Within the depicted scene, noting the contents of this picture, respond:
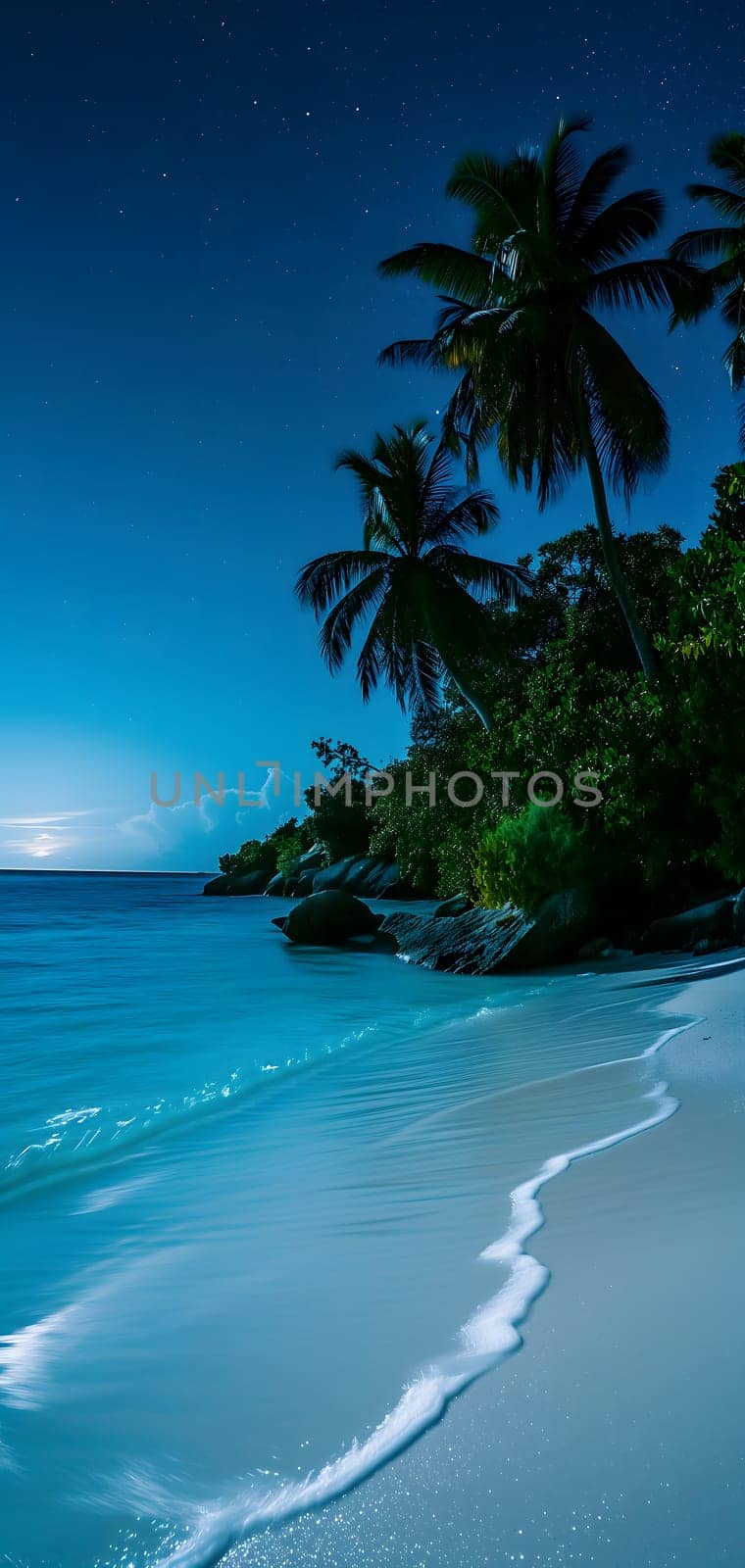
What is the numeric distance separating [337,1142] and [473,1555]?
8.62 ft

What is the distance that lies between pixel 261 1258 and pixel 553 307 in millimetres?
15252

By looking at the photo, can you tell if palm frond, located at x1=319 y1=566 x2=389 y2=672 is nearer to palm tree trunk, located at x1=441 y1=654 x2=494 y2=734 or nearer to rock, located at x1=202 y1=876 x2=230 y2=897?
palm tree trunk, located at x1=441 y1=654 x2=494 y2=734

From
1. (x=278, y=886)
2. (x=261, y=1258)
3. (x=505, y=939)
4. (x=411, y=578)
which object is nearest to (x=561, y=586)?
(x=411, y=578)

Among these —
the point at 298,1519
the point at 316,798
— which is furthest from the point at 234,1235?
the point at 316,798

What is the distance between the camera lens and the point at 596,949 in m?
10.6

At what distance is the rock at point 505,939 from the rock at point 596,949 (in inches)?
5.1

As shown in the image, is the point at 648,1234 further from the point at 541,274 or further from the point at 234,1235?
the point at 541,274

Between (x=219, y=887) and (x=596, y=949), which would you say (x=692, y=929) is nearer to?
(x=596, y=949)

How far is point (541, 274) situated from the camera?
13.5m

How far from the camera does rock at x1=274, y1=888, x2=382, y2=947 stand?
16.1 metres

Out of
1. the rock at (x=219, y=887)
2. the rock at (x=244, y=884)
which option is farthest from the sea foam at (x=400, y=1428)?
the rock at (x=219, y=887)

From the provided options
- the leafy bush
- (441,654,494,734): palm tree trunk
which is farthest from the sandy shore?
(441,654,494,734): palm tree trunk

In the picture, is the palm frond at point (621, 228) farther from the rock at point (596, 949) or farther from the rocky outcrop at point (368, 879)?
the rocky outcrop at point (368, 879)

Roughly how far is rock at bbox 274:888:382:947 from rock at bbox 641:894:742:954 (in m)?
6.76
